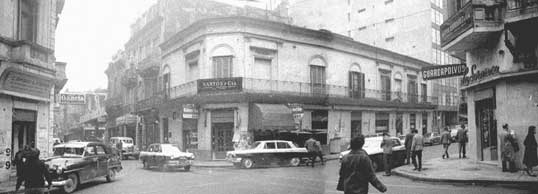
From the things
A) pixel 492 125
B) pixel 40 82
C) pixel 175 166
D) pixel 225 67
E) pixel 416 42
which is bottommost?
pixel 175 166

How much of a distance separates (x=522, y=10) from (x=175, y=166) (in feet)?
50.1

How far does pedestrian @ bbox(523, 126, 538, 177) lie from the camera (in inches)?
504

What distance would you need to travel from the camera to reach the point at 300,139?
2691 centimetres

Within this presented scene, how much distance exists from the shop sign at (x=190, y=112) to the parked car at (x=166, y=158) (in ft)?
15.9

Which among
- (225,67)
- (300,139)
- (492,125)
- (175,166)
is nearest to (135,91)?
(225,67)

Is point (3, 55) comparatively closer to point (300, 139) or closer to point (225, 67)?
point (225, 67)

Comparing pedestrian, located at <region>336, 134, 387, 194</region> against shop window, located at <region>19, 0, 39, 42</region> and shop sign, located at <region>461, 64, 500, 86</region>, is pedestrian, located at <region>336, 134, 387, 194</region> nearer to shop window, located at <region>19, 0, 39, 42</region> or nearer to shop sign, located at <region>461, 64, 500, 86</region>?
shop sign, located at <region>461, 64, 500, 86</region>

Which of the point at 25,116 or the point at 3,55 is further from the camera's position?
the point at 25,116

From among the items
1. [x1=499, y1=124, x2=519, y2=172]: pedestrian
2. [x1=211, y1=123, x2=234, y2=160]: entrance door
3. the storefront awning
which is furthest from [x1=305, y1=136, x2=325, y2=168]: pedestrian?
[x1=499, y1=124, x2=519, y2=172]: pedestrian

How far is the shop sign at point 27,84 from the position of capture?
14180 millimetres

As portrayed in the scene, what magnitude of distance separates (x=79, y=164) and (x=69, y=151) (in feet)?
3.07

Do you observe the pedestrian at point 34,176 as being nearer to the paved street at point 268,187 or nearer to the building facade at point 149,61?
the paved street at point 268,187

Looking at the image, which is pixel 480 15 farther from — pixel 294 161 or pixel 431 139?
pixel 431 139

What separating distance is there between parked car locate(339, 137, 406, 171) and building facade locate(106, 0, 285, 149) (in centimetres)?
1818
